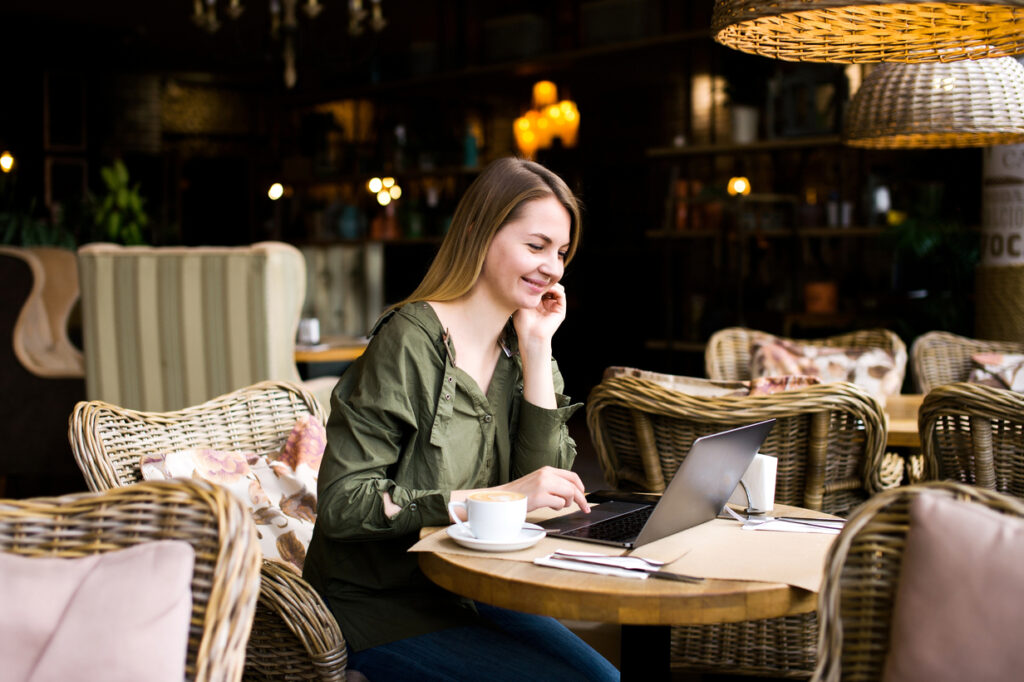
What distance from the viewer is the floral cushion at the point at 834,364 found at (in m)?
3.89

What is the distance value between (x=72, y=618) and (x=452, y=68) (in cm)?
797

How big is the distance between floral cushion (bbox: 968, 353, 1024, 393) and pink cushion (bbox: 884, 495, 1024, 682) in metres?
2.80

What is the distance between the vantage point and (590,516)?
167 centimetres

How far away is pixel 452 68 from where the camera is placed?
8617 mm

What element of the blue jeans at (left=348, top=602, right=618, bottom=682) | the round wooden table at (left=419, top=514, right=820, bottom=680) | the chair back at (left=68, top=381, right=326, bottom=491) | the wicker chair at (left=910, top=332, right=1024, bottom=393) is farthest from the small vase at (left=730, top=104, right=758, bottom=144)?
the round wooden table at (left=419, top=514, right=820, bottom=680)

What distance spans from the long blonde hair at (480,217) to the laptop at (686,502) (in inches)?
18.7

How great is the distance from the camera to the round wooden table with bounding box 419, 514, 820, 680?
48.4 inches

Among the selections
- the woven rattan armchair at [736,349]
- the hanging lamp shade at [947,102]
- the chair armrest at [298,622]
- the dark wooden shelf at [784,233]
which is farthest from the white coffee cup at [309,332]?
the chair armrest at [298,622]

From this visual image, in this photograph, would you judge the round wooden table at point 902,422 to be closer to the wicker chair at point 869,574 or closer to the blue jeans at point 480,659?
the blue jeans at point 480,659

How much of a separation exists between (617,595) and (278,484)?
1.12m

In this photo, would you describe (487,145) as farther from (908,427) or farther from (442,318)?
(442,318)

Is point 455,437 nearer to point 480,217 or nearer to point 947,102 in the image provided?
point 480,217

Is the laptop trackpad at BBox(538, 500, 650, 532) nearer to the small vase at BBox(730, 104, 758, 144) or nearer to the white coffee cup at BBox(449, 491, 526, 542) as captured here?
the white coffee cup at BBox(449, 491, 526, 542)

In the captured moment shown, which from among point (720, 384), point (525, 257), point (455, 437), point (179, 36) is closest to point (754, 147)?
point (720, 384)
